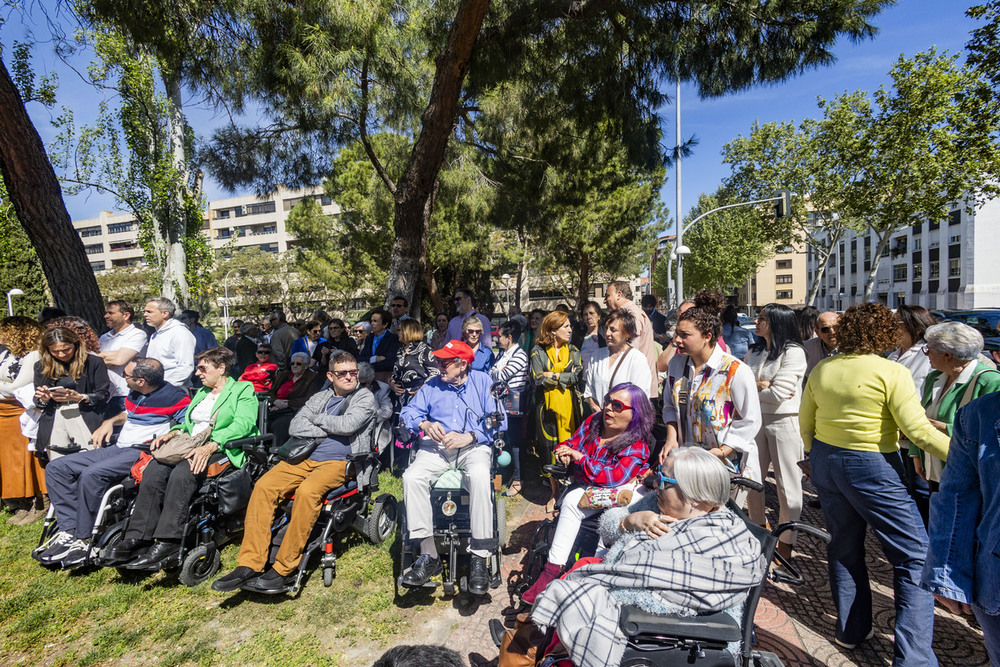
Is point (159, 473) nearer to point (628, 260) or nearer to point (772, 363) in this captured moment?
point (772, 363)

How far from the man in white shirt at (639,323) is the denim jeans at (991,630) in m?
2.88

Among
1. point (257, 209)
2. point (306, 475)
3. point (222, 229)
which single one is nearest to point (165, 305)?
point (306, 475)

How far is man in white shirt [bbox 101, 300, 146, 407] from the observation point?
4754mm

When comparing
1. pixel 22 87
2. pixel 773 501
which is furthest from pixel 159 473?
pixel 22 87

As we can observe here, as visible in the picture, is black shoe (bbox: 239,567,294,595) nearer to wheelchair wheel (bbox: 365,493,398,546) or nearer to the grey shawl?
wheelchair wheel (bbox: 365,493,398,546)

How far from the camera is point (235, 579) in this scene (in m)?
3.19

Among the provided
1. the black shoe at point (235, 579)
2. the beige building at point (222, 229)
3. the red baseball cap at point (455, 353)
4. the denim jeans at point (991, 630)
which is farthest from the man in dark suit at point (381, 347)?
the beige building at point (222, 229)

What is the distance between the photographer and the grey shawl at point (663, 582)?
197 centimetres

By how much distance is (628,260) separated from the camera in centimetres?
2189

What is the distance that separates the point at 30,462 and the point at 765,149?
28.3 metres

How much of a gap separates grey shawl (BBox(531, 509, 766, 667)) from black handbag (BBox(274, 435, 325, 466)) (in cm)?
226

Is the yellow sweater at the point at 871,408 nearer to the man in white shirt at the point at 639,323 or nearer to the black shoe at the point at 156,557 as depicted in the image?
the man in white shirt at the point at 639,323

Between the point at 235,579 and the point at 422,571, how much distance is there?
46.8 inches

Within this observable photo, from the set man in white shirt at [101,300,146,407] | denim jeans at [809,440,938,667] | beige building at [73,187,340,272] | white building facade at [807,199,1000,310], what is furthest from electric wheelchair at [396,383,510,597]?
beige building at [73,187,340,272]
